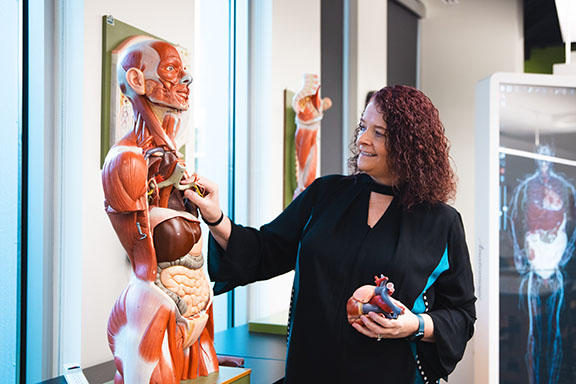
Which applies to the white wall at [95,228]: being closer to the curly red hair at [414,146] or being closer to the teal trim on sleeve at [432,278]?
the curly red hair at [414,146]

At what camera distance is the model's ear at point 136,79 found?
163 centimetres

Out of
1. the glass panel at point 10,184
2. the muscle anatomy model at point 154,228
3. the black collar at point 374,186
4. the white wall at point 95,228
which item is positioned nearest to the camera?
the muscle anatomy model at point 154,228

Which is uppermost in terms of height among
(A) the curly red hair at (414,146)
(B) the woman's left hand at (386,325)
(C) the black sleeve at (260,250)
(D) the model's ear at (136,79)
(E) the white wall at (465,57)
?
(E) the white wall at (465,57)

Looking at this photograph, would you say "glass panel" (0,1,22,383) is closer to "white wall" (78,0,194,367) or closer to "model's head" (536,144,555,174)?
"white wall" (78,0,194,367)

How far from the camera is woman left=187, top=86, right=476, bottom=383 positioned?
5.70 ft

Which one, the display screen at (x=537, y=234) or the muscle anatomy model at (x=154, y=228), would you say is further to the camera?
the display screen at (x=537, y=234)

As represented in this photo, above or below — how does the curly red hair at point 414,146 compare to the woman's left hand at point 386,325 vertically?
above

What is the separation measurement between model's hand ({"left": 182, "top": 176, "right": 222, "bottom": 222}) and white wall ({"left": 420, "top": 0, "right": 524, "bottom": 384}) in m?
5.55

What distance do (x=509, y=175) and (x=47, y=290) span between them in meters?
2.27

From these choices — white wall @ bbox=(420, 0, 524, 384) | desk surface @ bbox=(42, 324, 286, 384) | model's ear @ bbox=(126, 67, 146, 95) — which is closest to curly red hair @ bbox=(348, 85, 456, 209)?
model's ear @ bbox=(126, 67, 146, 95)

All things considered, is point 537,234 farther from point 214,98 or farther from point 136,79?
point 136,79

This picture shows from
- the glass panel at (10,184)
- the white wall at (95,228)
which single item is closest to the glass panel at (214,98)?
the white wall at (95,228)

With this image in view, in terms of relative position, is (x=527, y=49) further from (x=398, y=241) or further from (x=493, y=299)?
(x=398, y=241)

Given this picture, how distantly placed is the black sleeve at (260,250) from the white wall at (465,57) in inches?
209
